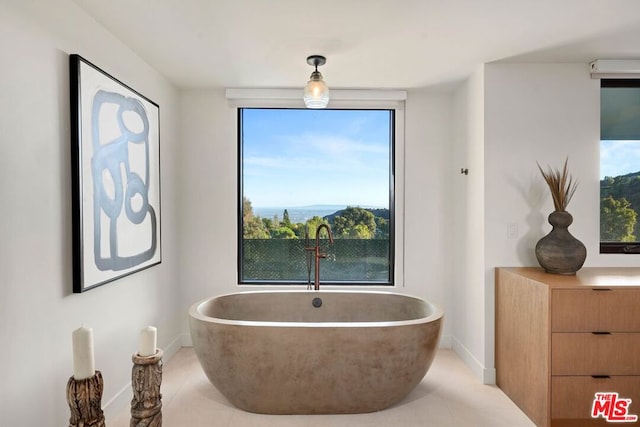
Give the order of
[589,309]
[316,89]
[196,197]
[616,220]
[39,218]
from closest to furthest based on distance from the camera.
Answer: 1. [39,218]
2. [589,309]
3. [316,89]
4. [616,220]
5. [196,197]

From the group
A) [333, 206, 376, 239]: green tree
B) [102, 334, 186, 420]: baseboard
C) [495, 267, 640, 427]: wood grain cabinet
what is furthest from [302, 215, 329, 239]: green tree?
[495, 267, 640, 427]: wood grain cabinet

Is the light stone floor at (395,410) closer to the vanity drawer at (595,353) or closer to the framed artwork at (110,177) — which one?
the vanity drawer at (595,353)

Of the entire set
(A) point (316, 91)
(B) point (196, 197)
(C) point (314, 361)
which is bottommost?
(C) point (314, 361)

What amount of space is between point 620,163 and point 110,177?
3.70m

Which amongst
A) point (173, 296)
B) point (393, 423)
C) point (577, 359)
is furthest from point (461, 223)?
point (173, 296)

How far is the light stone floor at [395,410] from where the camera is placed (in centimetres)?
249

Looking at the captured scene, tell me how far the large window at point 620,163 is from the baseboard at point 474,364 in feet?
4.39

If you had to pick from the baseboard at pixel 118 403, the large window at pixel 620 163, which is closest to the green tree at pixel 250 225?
the baseboard at pixel 118 403

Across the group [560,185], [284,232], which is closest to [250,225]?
[284,232]

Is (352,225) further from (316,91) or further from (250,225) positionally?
(316,91)

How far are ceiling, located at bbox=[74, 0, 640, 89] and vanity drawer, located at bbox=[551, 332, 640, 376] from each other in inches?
71.7

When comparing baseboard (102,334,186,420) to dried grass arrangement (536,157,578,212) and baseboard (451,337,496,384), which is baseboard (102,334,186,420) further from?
dried grass arrangement (536,157,578,212)

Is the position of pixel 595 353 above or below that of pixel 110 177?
below

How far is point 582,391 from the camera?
2.38 meters
